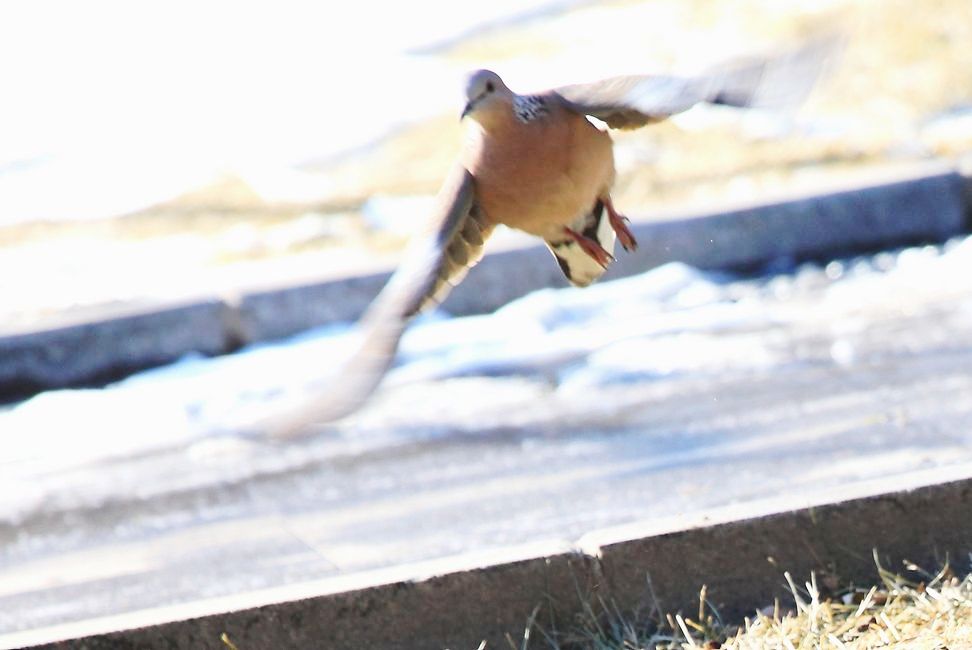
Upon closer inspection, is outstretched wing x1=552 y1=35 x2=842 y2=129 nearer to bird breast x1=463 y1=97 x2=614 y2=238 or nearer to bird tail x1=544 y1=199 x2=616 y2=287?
bird breast x1=463 y1=97 x2=614 y2=238

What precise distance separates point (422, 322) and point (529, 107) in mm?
4389

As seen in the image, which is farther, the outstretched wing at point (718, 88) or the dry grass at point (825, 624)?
the dry grass at point (825, 624)

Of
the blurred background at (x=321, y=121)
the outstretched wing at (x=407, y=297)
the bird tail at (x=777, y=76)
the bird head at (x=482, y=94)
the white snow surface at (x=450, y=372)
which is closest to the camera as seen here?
the outstretched wing at (x=407, y=297)

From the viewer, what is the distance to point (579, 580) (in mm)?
3717

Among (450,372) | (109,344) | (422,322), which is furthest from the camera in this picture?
(422,322)

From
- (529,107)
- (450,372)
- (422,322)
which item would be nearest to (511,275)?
(422,322)

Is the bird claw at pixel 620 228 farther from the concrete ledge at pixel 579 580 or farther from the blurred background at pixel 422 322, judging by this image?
the concrete ledge at pixel 579 580

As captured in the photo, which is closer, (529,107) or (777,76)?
(777,76)

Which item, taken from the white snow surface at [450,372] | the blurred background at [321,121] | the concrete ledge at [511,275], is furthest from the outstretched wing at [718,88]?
the blurred background at [321,121]

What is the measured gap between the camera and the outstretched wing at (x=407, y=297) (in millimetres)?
2750

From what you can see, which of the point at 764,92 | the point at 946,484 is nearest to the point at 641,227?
the point at 946,484

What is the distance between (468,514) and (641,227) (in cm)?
309

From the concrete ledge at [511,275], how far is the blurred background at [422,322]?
93 mm

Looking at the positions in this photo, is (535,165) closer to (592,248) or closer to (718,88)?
(592,248)
